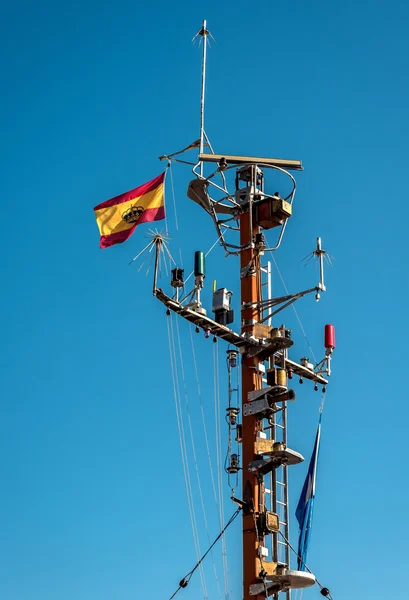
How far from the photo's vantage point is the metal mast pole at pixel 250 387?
29.9 metres

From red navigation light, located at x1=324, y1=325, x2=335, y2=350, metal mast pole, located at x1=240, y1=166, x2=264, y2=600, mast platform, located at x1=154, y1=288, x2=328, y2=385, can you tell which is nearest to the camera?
metal mast pole, located at x1=240, y1=166, x2=264, y2=600

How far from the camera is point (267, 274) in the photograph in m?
33.8

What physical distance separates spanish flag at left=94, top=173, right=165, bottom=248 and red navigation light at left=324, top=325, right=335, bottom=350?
6.20 meters

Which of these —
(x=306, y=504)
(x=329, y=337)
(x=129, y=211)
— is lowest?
(x=306, y=504)

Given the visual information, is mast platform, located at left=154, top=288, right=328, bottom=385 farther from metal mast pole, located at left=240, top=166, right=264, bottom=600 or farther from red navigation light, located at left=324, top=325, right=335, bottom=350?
red navigation light, located at left=324, top=325, right=335, bottom=350

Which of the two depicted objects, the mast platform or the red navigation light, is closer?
the mast platform

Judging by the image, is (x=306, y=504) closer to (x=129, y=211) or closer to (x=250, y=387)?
(x=250, y=387)

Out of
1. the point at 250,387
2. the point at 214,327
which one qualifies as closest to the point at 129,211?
the point at 214,327

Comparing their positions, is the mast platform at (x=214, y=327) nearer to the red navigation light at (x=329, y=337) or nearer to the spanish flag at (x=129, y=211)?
the red navigation light at (x=329, y=337)

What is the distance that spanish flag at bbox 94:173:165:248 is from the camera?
35.0 metres

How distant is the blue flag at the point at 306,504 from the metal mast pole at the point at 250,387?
3.25m

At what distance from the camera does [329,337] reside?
34625 mm

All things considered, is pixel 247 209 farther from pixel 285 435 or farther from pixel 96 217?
pixel 285 435

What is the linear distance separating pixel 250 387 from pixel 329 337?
12.8 ft
